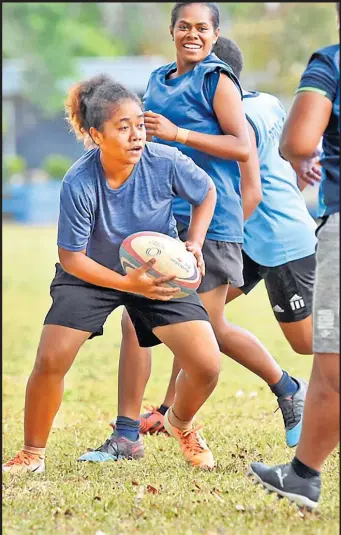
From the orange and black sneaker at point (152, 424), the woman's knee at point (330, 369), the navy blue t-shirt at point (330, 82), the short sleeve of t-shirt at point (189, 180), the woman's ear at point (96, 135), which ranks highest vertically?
the navy blue t-shirt at point (330, 82)

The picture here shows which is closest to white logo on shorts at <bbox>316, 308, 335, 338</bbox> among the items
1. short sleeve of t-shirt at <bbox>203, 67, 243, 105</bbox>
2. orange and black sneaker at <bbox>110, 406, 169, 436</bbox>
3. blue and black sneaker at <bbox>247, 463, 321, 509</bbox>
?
blue and black sneaker at <bbox>247, 463, 321, 509</bbox>

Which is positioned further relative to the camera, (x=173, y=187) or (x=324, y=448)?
(x=173, y=187)

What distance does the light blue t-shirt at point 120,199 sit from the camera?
4.55 metres

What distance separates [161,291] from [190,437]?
878mm

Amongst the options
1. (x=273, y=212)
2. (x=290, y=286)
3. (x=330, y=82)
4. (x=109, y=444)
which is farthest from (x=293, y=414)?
(x=330, y=82)

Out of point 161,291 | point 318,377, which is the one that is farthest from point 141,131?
point 318,377

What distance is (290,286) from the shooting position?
18.7 ft

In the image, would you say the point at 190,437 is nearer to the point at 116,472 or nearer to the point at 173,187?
the point at 116,472

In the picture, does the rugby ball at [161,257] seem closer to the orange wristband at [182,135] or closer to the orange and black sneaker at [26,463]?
the orange wristband at [182,135]

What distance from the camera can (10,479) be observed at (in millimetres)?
4684

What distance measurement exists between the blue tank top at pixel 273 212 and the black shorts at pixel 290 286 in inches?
1.5

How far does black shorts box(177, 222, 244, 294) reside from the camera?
5117 mm

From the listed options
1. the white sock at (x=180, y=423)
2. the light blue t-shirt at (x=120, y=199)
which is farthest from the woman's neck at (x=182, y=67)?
the white sock at (x=180, y=423)

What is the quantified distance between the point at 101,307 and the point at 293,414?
4.21ft
